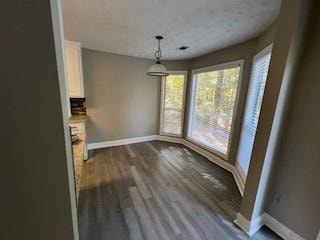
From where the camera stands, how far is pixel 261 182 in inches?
65.5

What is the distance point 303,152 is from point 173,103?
3.29m

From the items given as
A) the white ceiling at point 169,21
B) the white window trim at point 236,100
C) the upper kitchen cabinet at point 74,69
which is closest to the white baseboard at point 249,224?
the white window trim at point 236,100

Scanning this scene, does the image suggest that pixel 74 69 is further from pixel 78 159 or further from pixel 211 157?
pixel 211 157

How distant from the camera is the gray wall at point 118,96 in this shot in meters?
3.67

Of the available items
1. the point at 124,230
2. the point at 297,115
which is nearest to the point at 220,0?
the point at 297,115

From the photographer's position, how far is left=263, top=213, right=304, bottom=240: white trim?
163cm

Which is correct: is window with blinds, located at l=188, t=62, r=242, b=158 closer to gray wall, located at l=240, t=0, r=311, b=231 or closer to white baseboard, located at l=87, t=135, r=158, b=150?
white baseboard, located at l=87, t=135, r=158, b=150

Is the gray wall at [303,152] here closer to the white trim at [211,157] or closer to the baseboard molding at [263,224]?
the baseboard molding at [263,224]

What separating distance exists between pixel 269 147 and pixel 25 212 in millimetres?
1937

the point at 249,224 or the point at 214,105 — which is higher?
the point at 214,105

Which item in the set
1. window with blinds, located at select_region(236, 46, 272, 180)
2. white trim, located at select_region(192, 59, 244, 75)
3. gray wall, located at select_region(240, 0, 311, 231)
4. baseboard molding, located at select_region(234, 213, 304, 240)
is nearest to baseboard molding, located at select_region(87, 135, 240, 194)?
window with blinds, located at select_region(236, 46, 272, 180)

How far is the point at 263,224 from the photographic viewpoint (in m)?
1.85

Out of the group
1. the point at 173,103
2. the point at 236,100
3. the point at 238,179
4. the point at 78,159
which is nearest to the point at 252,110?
the point at 236,100

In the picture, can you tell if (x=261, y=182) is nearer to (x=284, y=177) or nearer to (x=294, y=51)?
(x=284, y=177)
